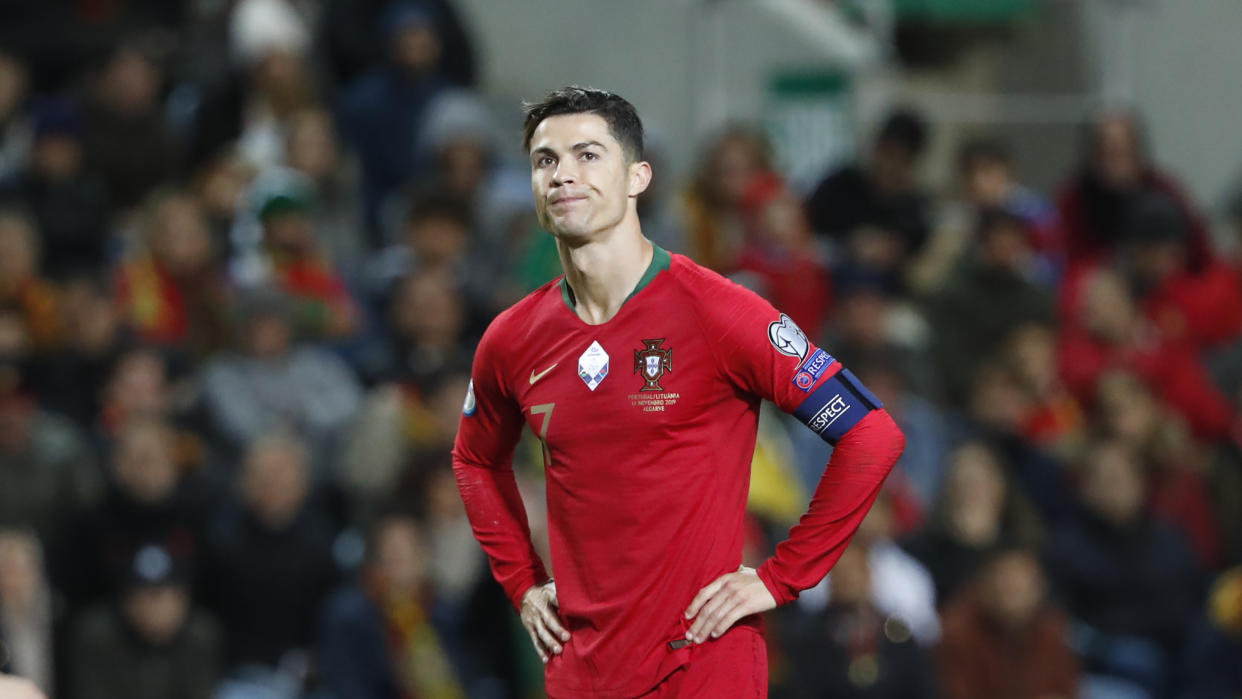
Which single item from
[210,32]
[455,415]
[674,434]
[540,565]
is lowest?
[455,415]

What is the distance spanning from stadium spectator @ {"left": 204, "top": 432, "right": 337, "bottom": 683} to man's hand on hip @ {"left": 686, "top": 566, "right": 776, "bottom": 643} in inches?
173

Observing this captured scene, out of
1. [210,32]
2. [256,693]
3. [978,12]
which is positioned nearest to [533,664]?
[256,693]

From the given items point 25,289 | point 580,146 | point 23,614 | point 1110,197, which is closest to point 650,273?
point 580,146

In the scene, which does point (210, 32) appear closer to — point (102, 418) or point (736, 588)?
point (102, 418)

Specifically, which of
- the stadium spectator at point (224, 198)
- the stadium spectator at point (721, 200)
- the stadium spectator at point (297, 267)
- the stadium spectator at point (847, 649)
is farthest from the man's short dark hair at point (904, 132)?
the stadium spectator at point (224, 198)

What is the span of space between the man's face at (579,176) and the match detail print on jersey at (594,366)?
0.25 m

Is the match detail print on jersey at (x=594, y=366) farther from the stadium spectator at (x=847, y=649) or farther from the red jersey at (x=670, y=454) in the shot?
the stadium spectator at (x=847, y=649)

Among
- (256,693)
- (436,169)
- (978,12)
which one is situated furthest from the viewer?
(978,12)

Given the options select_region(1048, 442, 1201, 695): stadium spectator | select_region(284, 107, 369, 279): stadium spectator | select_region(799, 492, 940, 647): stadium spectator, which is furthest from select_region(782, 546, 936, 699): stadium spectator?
select_region(284, 107, 369, 279): stadium spectator

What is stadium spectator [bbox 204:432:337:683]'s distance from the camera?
331 inches

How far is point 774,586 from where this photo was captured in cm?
438

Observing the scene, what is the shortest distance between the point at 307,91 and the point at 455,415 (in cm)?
248

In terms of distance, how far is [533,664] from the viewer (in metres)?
8.30

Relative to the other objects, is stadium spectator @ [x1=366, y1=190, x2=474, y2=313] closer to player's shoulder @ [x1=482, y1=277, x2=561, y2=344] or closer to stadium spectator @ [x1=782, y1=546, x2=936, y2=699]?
stadium spectator @ [x1=782, y1=546, x2=936, y2=699]
